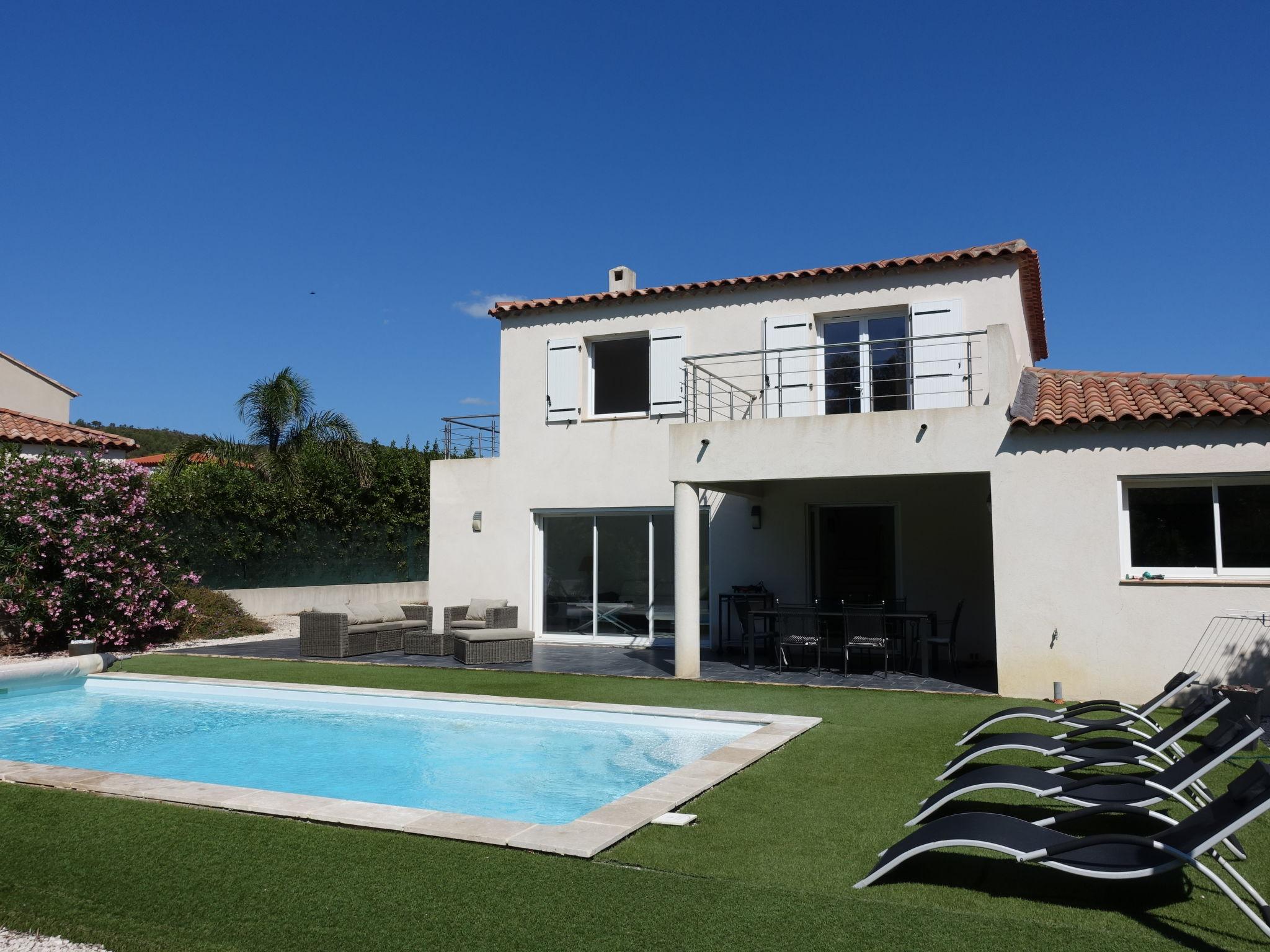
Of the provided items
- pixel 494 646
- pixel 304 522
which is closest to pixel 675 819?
pixel 494 646

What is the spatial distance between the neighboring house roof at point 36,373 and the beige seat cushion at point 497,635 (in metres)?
22.5

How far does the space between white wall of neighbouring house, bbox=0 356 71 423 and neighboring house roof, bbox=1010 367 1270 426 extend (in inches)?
1144

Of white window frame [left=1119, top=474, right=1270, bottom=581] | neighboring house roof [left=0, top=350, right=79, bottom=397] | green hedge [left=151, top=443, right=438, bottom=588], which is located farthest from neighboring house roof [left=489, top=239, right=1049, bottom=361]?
neighboring house roof [left=0, top=350, right=79, bottom=397]

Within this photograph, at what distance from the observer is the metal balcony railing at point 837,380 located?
15.2 m

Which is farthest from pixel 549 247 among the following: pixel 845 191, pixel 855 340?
pixel 855 340

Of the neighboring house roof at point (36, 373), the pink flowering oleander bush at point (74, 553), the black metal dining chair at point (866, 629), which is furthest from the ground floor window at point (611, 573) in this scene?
the neighboring house roof at point (36, 373)

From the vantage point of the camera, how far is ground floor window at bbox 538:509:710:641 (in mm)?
17609

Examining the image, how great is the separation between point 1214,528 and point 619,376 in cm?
1052

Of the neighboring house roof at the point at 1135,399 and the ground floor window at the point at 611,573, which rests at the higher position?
the neighboring house roof at the point at 1135,399

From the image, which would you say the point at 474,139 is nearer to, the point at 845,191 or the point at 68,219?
the point at 845,191

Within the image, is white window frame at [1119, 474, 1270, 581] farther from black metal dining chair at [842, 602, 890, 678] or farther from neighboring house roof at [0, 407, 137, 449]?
neighboring house roof at [0, 407, 137, 449]

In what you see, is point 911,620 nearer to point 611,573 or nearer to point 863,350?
point 863,350

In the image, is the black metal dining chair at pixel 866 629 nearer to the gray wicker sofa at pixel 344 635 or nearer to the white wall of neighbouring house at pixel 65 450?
the gray wicker sofa at pixel 344 635

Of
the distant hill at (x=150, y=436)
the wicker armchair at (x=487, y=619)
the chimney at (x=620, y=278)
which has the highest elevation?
the distant hill at (x=150, y=436)
